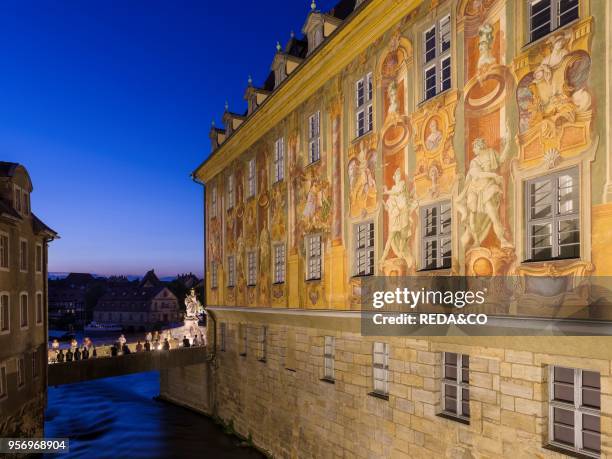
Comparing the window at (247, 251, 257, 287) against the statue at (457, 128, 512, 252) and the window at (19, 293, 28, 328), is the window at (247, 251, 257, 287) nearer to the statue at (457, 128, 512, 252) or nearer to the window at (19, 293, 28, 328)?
the window at (19, 293, 28, 328)

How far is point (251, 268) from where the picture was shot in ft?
69.5

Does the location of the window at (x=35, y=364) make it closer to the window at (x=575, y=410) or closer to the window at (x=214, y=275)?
the window at (x=214, y=275)

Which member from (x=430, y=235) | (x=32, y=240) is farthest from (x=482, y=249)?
(x=32, y=240)

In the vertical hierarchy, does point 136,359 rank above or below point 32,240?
below

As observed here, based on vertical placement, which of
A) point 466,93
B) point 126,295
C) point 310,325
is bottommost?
point 126,295

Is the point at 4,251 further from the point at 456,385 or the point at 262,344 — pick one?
the point at 456,385

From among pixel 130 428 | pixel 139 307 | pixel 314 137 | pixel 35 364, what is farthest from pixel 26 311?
pixel 139 307

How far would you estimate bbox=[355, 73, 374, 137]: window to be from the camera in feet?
44.5

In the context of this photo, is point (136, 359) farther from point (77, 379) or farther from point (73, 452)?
point (73, 452)

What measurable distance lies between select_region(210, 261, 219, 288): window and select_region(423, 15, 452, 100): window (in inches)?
630

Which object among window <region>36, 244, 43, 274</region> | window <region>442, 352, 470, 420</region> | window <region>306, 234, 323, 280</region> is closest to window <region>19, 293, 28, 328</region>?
window <region>36, 244, 43, 274</region>

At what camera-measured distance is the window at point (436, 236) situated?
10922 mm

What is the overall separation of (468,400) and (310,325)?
6.32 m

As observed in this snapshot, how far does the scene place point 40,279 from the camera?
2239cm
